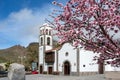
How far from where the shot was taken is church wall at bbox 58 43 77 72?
160 ft

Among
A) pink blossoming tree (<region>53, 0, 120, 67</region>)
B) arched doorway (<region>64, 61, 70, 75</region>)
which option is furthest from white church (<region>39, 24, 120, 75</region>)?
pink blossoming tree (<region>53, 0, 120, 67</region>)

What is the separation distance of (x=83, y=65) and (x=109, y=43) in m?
40.7

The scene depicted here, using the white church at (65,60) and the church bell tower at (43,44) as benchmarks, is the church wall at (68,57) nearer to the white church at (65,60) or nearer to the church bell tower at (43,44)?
the white church at (65,60)

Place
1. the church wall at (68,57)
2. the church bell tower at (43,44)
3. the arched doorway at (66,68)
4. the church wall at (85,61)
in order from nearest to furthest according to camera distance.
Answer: the church wall at (85,61) → the church wall at (68,57) → the arched doorway at (66,68) → the church bell tower at (43,44)

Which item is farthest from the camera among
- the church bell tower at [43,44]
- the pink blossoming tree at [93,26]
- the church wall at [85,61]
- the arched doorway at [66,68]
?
the church bell tower at [43,44]

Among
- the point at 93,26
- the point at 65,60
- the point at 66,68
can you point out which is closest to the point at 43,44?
the point at 65,60

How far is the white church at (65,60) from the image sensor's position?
48031mm

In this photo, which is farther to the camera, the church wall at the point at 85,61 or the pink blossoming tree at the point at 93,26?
the church wall at the point at 85,61

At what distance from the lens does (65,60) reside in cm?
5081

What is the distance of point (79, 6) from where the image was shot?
24.5 feet

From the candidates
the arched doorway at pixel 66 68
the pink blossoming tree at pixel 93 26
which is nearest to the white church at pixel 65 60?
the arched doorway at pixel 66 68

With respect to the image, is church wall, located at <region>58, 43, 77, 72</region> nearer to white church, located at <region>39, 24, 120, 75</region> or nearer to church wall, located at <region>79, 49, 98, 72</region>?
white church, located at <region>39, 24, 120, 75</region>

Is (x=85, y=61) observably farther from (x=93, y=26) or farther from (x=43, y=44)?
(x=93, y=26)

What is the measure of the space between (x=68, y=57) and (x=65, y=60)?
3.27 ft
